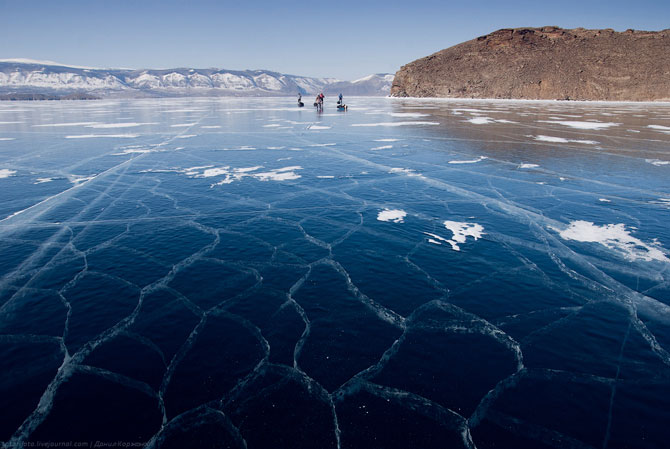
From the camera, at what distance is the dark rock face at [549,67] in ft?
421

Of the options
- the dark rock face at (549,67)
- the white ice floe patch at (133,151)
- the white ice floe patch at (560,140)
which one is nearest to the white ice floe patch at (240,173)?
the white ice floe patch at (133,151)

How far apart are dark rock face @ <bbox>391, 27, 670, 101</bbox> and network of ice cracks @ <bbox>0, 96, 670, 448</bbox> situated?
490 ft

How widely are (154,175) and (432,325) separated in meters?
19.6

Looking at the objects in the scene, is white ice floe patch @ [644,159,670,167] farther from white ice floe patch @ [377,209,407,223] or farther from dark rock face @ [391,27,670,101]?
dark rock face @ [391,27,670,101]

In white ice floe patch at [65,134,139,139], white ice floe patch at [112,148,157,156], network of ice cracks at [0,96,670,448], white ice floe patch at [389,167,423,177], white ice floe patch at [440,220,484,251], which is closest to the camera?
network of ice cracks at [0,96,670,448]

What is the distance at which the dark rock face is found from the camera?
128 m

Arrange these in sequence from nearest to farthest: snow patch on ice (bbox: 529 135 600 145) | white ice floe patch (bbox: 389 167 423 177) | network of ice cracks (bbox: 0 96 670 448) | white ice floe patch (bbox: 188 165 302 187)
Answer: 1. network of ice cracks (bbox: 0 96 670 448)
2. white ice floe patch (bbox: 188 165 302 187)
3. white ice floe patch (bbox: 389 167 423 177)
4. snow patch on ice (bbox: 529 135 600 145)

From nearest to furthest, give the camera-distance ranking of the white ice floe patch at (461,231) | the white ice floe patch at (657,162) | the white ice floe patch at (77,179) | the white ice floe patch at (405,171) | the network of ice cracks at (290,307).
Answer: the network of ice cracks at (290,307), the white ice floe patch at (461,231), the white ice floe patch at (77,179), the white ice floe patch at (405,171), the white ice floe patch at (657,162)

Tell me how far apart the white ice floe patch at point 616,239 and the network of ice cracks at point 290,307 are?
0.10 m

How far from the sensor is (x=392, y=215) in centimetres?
1577

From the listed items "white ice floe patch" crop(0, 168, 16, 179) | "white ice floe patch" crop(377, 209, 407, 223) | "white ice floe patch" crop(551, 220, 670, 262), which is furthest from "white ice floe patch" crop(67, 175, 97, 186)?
"white ice floe patch" crop(551, 220, 670, 262)

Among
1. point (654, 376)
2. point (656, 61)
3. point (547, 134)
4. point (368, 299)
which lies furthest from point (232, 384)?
point (656, 61)

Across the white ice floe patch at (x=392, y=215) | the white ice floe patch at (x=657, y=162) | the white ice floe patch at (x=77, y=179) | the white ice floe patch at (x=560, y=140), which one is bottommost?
the white ice floe patch at (x=77, y=179)

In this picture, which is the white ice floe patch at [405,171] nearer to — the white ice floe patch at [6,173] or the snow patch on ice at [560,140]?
the snow patch on ice at [560,140]
